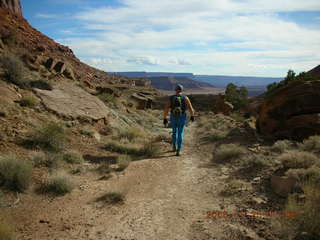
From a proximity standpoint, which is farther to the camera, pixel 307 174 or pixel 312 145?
pixel 312 145

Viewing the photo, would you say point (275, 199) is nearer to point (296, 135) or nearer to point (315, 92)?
point (296, 135)

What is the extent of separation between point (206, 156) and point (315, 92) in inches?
222

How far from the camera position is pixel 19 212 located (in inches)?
159

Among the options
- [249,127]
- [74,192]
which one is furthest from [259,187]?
[249,127]

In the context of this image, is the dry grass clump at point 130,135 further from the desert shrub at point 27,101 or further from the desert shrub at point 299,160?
the desert shrub at point 299,160

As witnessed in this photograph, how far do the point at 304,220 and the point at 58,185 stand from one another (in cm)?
416

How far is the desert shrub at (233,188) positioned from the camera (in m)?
5.15

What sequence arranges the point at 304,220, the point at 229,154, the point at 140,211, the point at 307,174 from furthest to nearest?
the point at 229,154 < the point at 307,174 < the point at 140,211 < the point at 304,220

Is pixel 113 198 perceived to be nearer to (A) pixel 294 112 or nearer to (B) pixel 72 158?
(B) pixel 72 158

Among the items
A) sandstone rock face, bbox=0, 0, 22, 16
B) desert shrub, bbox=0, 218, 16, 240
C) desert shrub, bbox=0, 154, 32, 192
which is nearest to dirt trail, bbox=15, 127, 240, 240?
desert shrub, bbox=0, 218, 16, 240

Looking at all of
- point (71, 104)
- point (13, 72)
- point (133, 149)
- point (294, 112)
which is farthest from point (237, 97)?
point (13, 72)

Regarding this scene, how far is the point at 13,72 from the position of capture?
31.4 ft

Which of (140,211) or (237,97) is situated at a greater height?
(237,97)

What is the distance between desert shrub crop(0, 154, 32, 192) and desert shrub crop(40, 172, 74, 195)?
0.34m
